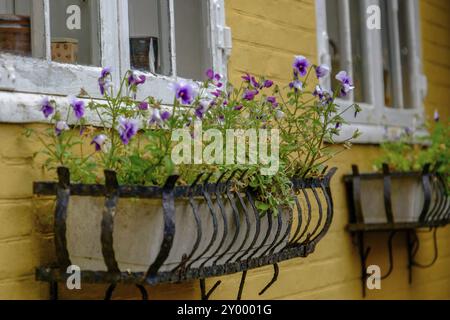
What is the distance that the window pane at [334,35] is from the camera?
12.3 ft

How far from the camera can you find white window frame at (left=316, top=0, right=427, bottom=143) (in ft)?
11.5

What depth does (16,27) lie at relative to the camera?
2184mm

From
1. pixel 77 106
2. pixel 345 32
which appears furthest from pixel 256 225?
pixel 345 32

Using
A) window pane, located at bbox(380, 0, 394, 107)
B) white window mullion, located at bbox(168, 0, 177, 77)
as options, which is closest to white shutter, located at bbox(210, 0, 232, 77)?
white window mullion, located at bbox(168, 0, 177, 77)

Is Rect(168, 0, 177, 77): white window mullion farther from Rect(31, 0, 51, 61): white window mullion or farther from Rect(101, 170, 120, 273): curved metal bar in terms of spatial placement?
Rect(101, 170, 120, 273): curved metal bar

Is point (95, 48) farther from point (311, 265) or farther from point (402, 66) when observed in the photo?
point (402, 66)

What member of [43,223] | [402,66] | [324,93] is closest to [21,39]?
[43,223]

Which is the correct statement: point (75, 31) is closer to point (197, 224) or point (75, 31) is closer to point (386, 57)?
point (197, 224)

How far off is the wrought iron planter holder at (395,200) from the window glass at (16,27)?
1.72 metres

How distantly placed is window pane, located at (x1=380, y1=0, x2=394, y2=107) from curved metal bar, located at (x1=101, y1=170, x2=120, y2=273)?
243 centimetres

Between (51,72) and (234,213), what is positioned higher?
(51,72)

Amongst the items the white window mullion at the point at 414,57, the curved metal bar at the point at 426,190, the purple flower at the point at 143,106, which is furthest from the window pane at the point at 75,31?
the white window mullion at the point at 414,57

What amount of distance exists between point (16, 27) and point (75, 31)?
206 millimetres
